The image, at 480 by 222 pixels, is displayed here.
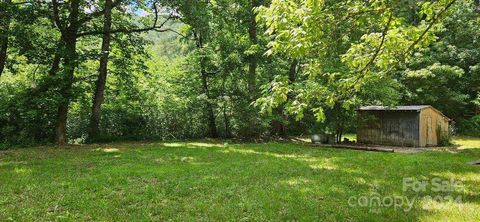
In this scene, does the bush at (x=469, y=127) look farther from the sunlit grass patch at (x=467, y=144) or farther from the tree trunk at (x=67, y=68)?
the tree trunk at (x=67, y=68)

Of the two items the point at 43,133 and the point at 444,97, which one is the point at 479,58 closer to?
the point at 444,97

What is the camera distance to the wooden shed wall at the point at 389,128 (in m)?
17.9

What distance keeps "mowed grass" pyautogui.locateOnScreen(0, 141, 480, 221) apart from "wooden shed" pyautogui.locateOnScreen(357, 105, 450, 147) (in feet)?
23.0

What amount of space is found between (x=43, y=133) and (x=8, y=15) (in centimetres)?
521

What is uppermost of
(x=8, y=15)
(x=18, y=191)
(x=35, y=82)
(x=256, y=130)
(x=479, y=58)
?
(x=479, y=58)

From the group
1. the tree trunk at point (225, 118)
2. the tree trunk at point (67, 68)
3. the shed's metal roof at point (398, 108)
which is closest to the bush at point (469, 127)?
the shed's metal roof at point (398, 108)

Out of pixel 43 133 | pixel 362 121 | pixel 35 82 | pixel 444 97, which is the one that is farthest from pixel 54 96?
pixel 444 97

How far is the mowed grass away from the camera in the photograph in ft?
18.4

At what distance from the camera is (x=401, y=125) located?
1839 centimetres

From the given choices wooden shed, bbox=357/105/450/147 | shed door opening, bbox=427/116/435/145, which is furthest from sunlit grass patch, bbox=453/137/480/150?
shed door opening, bbox=427/116/435/145

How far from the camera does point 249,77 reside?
745 inches

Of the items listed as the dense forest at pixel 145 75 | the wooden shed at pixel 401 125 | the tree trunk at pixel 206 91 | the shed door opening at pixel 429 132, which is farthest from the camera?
the tree trunk at pixel 206 91

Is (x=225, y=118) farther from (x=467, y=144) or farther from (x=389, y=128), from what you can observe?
(x=467, y=144)

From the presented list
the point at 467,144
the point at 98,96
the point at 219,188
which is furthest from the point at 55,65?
the point at 467,144
